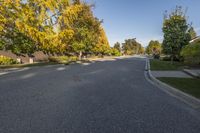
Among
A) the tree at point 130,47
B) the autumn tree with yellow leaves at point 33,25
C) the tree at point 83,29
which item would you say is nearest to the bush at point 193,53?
the autumn tree with yellow leaves at point 33,25

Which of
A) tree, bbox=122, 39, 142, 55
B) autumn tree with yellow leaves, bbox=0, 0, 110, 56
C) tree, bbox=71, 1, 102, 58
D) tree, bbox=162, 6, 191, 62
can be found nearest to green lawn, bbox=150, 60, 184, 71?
tree, bbox=162, 6, 191, 62

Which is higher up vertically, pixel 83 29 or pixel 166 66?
pixel 83 29

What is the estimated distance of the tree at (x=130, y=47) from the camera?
16060 cm

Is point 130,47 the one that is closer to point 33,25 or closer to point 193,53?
point 33,25

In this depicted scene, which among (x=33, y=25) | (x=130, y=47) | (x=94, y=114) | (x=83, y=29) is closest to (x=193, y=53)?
(x=94, y=114)

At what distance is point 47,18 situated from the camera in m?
32.8

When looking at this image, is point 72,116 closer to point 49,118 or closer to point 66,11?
point 49,118

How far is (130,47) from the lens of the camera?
16800 cm

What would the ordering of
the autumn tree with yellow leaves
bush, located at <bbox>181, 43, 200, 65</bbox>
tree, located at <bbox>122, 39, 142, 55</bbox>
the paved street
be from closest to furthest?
1. the paved street
2. bush, located at <bbox>181, 43, 200, 65</bbox>
3. the autumn tree with yellow leaves
4. tree, located at <bbox>122, 39, 142, 55</bbox>

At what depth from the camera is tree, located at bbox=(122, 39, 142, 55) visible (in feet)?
527

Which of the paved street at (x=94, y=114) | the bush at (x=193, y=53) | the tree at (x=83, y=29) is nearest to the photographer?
the paved street at (x=94, y=114)

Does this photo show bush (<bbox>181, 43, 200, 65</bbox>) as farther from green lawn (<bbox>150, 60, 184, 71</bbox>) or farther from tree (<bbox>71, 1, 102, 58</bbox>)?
tree (<bbox>71, 1, 102, 58</bbox>)

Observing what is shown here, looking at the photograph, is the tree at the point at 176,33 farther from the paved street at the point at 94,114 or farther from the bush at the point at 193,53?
the paved street at the point at 94,114

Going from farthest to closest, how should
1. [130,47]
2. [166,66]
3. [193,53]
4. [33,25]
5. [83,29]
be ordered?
[130,47] < [83,29] < [33,25] < [166,66] < [193,53]
